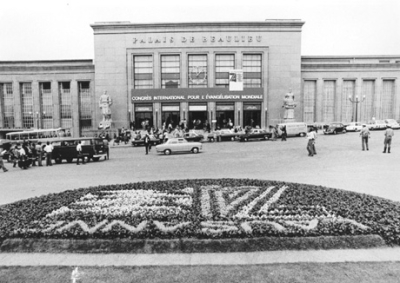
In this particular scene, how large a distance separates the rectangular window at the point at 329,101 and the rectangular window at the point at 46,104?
4439 centimetres

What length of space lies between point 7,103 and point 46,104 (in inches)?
267

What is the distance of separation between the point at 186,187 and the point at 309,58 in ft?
147

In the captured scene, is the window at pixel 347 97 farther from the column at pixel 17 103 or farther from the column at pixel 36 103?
the column at pixel 17 103

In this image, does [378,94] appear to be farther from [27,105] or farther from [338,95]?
[27,105]

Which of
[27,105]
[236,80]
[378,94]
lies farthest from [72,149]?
[378,94]

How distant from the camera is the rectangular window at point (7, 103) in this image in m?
48.1

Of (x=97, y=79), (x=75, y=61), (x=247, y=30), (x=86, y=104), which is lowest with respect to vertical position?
(x=86, y=104)

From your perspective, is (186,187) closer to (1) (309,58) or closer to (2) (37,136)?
(2) (37,136)

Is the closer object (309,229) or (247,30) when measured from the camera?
(309,229)

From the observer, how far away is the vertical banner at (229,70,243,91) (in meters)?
42.8

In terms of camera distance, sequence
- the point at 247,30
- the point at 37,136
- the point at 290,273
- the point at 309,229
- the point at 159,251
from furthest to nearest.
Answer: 1. the point at 247,30
2. the point at 37,136
3. the point at 309,229
4. the point at 159,251
5. the point at 290,273

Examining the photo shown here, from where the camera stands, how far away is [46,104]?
4753cm

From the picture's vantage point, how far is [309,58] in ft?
157

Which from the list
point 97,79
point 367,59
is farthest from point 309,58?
point 97,79
